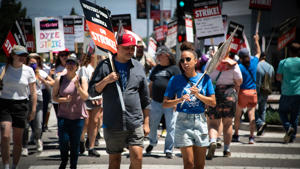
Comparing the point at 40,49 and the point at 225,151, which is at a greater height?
the point at 40,49

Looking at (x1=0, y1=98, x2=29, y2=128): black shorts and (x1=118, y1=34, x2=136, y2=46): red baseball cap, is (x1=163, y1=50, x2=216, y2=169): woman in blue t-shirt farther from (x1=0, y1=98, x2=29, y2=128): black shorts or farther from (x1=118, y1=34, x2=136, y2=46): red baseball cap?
(x1=0, y1=98, x2=29, y2=128): black shorts

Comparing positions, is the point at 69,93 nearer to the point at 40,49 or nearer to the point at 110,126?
the point at 110,126

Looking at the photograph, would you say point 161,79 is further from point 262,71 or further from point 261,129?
point 262,71

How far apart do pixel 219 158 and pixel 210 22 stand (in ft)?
14.9

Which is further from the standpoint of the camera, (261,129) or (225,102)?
(261,129)

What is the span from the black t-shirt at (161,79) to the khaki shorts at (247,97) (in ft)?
5.52

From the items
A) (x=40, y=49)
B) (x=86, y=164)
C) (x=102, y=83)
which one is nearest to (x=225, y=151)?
(x=86, y=164)

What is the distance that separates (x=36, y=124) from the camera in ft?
26.7

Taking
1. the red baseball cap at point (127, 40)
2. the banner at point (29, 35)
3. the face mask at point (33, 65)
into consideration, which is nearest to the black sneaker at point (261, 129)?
the face mask at point (33, 65)

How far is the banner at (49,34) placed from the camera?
35.4 feet

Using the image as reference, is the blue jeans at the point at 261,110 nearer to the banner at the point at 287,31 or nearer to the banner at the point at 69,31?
the banner at the point at 287,31

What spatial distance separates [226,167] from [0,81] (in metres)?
4.02

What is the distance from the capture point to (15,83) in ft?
19.8

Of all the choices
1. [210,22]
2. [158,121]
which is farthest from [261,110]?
[158,121]
